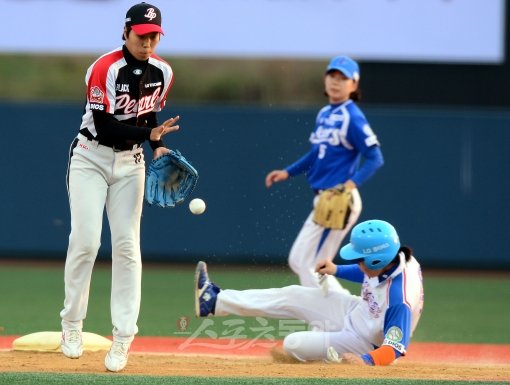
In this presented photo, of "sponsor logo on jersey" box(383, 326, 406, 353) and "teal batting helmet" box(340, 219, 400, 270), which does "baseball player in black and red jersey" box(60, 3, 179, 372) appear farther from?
"sponsor logo on jersey" box(383, 326, 406, 353)

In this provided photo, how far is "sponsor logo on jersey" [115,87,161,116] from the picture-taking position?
19.3ft

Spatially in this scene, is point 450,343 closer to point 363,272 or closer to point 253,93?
point 363,272

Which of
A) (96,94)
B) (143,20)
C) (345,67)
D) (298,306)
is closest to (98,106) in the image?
(96,94)

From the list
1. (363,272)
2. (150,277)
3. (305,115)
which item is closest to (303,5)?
(305,115)

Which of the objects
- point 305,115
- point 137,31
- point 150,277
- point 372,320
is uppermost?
point 137,31

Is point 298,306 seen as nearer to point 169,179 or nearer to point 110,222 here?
point 169,179

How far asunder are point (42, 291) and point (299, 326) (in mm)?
3064

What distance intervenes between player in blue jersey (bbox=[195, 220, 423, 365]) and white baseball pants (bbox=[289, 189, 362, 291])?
848mm

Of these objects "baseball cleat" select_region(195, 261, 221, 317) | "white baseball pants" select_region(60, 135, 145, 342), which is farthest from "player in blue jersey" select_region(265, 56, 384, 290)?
"white baseball pants" select_region(60, 135, 145, 342)

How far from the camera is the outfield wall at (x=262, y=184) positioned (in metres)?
11.8

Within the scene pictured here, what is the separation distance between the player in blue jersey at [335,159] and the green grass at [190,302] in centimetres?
67

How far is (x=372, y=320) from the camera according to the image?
20.9ft

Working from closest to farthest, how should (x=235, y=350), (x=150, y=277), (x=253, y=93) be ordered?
(x=235, y=350)
(x=150, y=277)
(x=253, y=93)

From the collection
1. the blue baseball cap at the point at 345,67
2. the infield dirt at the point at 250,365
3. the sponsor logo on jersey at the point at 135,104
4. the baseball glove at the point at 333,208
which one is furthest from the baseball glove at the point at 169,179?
the blue baseball cap at the point at 345,67
